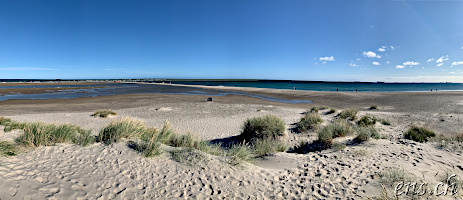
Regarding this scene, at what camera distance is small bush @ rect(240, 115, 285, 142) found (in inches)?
355

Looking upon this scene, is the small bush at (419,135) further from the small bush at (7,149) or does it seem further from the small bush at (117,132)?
the small bush at (7,149)

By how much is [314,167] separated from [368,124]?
826 cm

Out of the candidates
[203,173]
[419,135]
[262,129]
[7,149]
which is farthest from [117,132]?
[419,135]

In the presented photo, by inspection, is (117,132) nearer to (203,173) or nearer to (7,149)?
(7,149)

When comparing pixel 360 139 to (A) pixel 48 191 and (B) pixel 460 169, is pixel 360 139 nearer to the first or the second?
(B) pixel 460 169

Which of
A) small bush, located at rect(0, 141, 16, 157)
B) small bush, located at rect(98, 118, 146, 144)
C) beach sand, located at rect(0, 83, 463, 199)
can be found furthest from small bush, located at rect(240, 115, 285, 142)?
small bush, located at rect(0, 141, 16, 157)

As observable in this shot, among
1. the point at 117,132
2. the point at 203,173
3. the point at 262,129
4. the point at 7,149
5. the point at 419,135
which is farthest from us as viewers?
the point at 262,129

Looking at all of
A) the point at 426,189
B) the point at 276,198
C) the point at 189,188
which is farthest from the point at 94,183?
the point at 426,189

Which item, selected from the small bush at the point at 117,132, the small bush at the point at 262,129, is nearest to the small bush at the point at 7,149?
the small bush at the point at 117,132

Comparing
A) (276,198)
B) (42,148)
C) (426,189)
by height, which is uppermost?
(42,148)

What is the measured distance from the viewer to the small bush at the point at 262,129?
902 centimetres

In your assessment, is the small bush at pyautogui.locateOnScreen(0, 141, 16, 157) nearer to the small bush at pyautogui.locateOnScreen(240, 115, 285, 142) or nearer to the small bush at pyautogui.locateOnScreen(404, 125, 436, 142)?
the small bush at pyautogui.locateOnScreen(240, 115, 285, 142)

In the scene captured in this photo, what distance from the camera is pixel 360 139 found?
25.9ft

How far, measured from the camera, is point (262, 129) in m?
9.21
